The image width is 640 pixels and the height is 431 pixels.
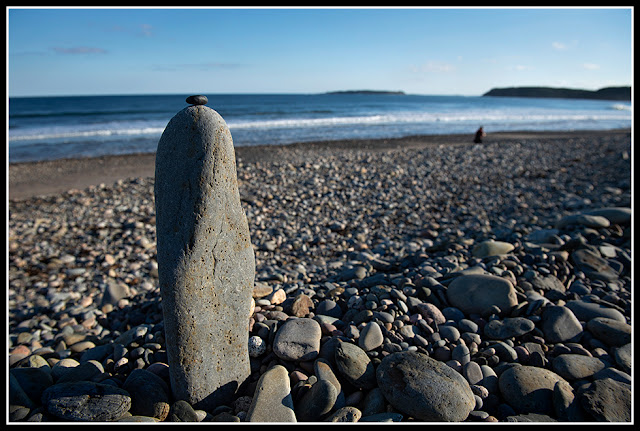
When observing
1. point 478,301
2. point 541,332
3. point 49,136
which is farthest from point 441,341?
point 49,136

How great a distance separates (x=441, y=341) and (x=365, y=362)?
0.82 metres

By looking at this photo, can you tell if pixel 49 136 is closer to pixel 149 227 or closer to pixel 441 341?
pixel 149 227

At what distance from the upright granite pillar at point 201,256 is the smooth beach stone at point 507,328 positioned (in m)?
2.20

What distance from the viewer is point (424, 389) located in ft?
8.48

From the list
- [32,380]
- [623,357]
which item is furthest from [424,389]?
[32,380]

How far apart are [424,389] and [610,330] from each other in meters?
2.07

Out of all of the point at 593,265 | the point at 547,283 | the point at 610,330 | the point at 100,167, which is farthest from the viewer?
the point at 100,167

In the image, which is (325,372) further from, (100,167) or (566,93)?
(566,93)

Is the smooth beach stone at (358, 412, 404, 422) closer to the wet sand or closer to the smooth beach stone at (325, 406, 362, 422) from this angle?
the smooth beach stone at (325, 406, 362, 422)

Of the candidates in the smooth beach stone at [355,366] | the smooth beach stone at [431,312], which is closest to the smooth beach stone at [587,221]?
the smooth beach stone at [431,312]

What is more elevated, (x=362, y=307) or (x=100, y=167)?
(x=100, y=167)

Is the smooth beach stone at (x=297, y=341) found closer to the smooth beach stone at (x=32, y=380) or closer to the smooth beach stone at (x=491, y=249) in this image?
the smooth beach stone at (x=32, y=380)

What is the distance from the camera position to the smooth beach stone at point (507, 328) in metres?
3.45

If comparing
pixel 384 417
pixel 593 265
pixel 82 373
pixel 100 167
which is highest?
pixel 100 167
